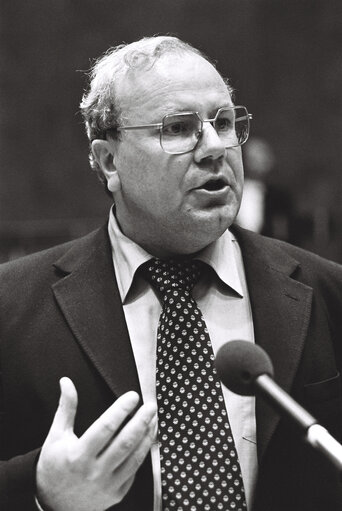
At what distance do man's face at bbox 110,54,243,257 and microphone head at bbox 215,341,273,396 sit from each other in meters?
0.59

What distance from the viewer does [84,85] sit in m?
5.99

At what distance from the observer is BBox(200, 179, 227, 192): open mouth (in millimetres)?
1827

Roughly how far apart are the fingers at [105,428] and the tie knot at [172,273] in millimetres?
534

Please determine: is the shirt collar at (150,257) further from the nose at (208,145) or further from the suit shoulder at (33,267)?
the nose at (208,145)

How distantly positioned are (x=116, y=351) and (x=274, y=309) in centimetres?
39

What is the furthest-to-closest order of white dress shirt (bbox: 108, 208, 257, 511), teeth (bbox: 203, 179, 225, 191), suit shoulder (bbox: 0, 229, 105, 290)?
1. suit shoulder (bbox: 0, 229, 105, 290)
2. teeth (bbox: 203, 179, 225, 191)
3. white dress shirt (bbox: 108, 208, 257, 511)

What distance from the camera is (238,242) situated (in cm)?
205

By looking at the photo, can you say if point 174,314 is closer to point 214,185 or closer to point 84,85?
point 214,185

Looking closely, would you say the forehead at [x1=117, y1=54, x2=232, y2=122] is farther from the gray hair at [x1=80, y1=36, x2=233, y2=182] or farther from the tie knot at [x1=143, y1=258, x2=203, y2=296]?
the tie knot at [x1=143, y1=258, x2=203, y2=296]

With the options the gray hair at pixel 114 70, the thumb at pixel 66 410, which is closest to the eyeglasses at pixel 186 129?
the gray hair at pixel 114 70

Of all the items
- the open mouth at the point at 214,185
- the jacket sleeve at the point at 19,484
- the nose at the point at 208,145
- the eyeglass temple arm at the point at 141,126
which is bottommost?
the jacket sleeve at the point at 19,484

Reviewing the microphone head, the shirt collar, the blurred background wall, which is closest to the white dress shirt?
the shirt collar

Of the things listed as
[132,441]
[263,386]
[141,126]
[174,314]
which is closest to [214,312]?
[174,314]

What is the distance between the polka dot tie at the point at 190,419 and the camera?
5.30 feet
